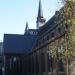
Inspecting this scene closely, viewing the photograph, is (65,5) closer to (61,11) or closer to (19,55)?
(61,11)

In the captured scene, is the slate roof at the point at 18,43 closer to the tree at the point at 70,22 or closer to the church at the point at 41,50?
the church at the point at 41,50

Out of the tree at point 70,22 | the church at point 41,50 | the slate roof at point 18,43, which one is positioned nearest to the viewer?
the tree at point 70,22

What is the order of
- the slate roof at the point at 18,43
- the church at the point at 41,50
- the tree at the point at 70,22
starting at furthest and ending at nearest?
the slate roof at the point at 18,43 → the church at the point at 41,50 → the tree at the point at 70,22

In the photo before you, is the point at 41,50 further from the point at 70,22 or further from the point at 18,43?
the point at 18,43

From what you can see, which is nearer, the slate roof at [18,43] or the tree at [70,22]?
the tree at [70,22]

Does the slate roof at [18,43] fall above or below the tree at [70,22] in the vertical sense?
above

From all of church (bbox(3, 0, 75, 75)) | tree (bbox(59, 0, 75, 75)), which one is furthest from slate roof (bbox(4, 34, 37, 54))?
tree (bbox(59, 0, 75, 75))

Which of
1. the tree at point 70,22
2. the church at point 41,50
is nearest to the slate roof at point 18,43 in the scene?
the church at point 41,50

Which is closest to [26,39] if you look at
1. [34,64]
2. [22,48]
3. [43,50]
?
[22,48]

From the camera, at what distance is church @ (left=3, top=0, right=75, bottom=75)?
1734 centimetres

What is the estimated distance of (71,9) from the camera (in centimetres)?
1529

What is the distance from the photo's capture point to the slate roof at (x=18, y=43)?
6944cm

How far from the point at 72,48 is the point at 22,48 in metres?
55.1

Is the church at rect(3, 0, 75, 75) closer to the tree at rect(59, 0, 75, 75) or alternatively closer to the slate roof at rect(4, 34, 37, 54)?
the slate roof at rect(4, 34, 37, 54)
